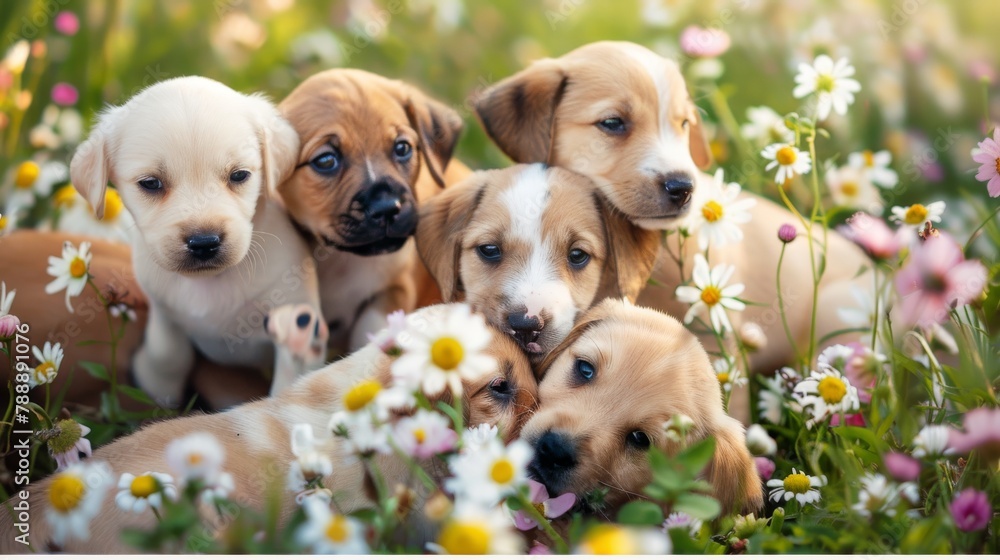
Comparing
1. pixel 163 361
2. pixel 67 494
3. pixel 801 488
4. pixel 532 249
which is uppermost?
pixel 532 249

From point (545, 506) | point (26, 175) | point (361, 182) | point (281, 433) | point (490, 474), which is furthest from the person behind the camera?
point (26, 175)

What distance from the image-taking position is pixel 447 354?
167 cm

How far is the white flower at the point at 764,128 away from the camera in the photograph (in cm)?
303

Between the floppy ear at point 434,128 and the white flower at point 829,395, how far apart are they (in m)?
1.21

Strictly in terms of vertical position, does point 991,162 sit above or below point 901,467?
above

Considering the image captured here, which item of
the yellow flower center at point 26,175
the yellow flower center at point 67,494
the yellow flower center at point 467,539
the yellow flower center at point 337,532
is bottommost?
the yellow flower center at point 26,175

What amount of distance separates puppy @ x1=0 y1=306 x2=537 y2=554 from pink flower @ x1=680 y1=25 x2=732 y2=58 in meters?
1.66

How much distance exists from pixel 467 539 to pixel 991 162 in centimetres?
167

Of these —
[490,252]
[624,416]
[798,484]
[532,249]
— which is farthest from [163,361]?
[798,484]

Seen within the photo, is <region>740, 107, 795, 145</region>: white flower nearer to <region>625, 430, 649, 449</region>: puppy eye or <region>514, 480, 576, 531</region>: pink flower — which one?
<region>625, 430, 649, 449</region>: puppy eye

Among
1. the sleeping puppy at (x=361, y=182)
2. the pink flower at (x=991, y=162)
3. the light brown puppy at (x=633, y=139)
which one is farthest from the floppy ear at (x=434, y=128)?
the pink flower at (x=991, y=162)

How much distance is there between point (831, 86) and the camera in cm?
273

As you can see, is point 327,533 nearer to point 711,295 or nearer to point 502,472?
point 502,472

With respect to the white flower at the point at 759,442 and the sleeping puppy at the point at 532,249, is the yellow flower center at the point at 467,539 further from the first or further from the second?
Answer: the white flower at the point at 759,442
